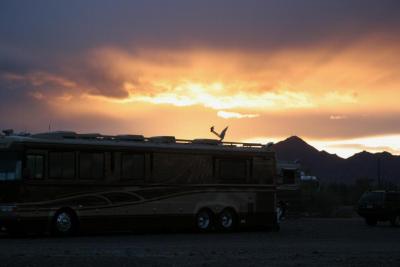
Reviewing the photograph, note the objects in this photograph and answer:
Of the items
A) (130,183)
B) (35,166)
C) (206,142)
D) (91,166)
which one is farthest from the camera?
(206,142)

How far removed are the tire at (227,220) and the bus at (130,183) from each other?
0.04 meters

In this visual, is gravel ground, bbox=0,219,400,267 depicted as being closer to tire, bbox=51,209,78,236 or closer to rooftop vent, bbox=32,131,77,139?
tire, bbox=51,209,78,236

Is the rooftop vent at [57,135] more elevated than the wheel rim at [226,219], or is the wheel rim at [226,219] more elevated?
the rooftop vent at [57,135]

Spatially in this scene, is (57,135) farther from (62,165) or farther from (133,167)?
(133,167)

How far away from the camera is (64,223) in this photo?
1000 inches

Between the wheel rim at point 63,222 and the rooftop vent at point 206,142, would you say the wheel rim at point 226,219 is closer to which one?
the rooftop vent at point 206,142

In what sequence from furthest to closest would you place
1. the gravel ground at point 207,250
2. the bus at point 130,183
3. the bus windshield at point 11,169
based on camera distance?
the bus at point 130,183 → the bus windshield at point 11,169 → the gravel ground at point 207,250

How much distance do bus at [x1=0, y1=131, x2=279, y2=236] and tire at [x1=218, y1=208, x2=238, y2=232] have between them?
38 mm

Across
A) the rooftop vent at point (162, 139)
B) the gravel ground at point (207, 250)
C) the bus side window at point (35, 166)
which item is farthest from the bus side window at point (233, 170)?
the bus side window at point (35, 166)

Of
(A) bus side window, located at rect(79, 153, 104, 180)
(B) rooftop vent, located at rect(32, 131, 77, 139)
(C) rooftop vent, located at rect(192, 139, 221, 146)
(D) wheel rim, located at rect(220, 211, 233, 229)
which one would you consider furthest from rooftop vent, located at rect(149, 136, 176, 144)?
(D) wheel rim, located at rect(220, 211, 233, 229)

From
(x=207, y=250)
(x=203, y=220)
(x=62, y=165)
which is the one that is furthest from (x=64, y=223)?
(x=207, y=250)

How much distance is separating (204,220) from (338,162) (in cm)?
12682

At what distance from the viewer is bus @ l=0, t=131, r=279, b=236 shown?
80.4 feet

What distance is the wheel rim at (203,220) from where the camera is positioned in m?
28.9
